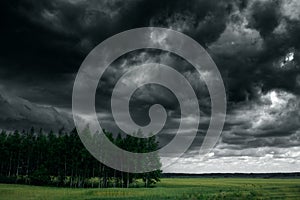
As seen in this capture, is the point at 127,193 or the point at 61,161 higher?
the point at 61,161

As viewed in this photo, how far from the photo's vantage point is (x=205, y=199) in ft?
144

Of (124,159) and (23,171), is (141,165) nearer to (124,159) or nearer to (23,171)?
(124,159)

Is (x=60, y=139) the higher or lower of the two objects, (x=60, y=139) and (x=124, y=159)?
the higher

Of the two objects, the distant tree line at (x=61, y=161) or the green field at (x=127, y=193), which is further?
the distant tree line at (x=61, y=161)

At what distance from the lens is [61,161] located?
88.4 meters

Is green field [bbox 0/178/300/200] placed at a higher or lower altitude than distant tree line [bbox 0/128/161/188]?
lower

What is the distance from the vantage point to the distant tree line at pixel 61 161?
86.9 m

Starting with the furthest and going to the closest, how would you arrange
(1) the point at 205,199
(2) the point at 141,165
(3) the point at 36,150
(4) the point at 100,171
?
(3) the point at 36,150 < (2) the point at 141,165 < (4) the point at 100,171 < (1) the point at 205,199

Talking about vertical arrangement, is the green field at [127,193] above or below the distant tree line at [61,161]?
below

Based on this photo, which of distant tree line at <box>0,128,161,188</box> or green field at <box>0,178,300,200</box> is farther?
distant tree line at <box>0,128,161,188</box>

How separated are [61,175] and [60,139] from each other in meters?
11.7

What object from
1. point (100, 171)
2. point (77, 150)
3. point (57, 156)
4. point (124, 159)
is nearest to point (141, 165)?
point (124, 159)

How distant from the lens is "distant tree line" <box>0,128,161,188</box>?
285 ft

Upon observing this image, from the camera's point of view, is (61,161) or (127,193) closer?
(127,193)
